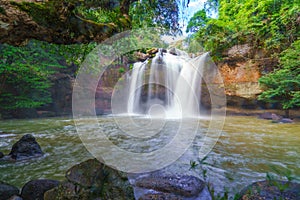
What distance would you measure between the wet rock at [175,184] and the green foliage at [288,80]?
800cm

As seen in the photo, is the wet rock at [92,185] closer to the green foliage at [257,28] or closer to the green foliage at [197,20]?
the green foliage at [257,28]

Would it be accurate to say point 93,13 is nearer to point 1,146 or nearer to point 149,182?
point 149,182

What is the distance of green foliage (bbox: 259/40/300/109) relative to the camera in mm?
8087

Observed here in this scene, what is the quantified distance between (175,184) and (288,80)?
8.47m

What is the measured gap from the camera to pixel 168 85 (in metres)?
13.8

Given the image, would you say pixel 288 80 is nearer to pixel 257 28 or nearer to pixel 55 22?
pixel 257 28

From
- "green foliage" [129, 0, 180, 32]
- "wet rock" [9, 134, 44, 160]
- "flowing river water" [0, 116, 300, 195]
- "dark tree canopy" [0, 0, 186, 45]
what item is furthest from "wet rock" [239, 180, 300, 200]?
"wet rock" [9, 134, 44, 160]

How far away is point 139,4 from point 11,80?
968cm

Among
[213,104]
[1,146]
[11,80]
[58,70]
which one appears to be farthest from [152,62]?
[1,146]

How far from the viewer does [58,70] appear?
1306 cm

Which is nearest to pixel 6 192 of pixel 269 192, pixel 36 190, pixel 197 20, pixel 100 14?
pixel 36 190

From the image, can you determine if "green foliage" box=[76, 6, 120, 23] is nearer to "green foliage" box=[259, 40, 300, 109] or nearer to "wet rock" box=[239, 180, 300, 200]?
"wet rock" box=[239, 180, 300, 200]

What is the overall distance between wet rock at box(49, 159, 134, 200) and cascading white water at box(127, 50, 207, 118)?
1017cm

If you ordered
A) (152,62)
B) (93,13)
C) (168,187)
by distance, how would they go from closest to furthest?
(168,187) < (93,13) < (152,62)
